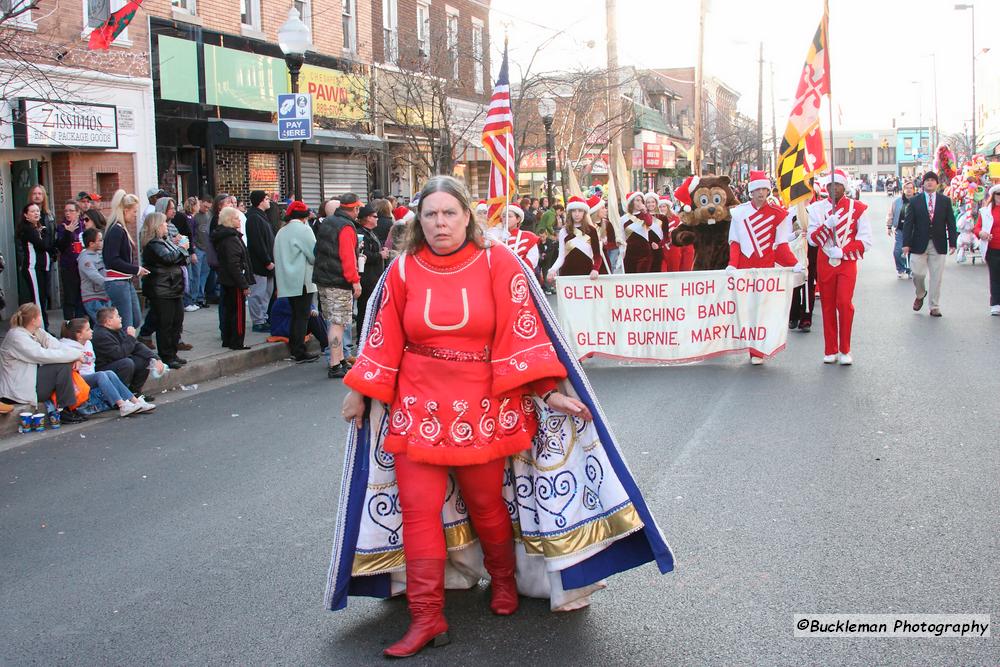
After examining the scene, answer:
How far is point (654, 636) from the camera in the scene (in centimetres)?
415

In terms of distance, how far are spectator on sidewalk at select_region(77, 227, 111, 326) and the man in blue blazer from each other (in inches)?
416

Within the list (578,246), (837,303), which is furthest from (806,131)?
(578,246)

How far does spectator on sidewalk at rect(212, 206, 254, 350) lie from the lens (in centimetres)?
1228

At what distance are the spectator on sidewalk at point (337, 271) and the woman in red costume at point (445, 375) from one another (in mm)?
7059

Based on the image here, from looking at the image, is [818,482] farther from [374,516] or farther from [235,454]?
[235,454]

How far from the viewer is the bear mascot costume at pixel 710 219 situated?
44.0 feet

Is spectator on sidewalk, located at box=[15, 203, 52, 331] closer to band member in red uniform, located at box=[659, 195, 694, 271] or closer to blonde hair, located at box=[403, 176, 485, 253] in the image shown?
band member in red uniform, located at box=[659, 195, 694, 271]

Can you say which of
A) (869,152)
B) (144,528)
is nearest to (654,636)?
(144,528)

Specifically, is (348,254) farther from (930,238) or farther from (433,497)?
(930,238)

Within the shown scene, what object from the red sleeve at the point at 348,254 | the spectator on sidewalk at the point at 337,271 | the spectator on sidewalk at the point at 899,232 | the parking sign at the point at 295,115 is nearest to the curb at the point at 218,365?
the spectator on sidewalk at the point at 337,271

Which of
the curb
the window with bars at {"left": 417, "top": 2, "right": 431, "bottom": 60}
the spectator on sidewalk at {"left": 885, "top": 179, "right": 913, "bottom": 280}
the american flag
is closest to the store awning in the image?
the window with bars at {"left": 417, "top": 2, "right": 431, "bottom": 60}

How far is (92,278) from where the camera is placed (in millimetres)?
11102

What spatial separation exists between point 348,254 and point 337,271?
220mm

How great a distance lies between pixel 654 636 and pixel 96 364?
6993 millimetres
